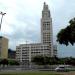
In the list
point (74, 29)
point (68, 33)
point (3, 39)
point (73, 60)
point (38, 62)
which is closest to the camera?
point (74, 29)

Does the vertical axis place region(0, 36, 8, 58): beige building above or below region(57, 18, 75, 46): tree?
above

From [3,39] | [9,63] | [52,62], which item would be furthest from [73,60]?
[3,39]

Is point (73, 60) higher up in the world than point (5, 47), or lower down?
lower down

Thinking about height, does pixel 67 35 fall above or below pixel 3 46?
below

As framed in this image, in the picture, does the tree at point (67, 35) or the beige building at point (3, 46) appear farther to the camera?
the beige building at point (3, 46)

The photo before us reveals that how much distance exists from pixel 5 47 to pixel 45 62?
134 feet

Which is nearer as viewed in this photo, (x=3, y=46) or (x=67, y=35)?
(x=67, y=35)

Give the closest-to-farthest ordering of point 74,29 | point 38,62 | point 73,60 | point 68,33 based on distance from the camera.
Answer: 1. point 74,29
2. point 68,33
3. point 73,60
4. point 38,62

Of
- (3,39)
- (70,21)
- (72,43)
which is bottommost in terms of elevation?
(72,43)

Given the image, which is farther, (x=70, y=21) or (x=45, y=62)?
(x=45, y=62)

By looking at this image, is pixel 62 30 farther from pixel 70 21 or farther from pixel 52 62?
pixel 52 62

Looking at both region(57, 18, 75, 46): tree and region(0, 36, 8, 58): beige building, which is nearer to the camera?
region(57, 18, 75, 46): tree

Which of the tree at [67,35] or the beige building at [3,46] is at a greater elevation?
the beige building at [3,46]

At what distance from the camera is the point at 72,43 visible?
55094 millimetres
